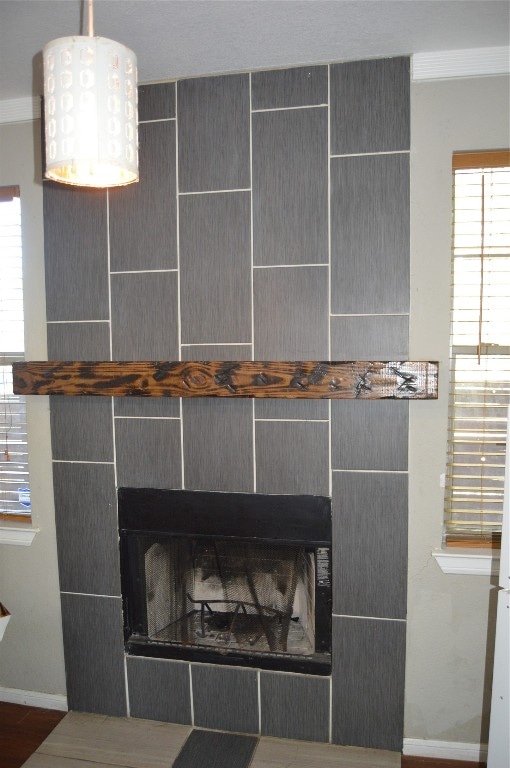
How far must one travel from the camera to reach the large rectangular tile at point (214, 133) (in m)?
2.10

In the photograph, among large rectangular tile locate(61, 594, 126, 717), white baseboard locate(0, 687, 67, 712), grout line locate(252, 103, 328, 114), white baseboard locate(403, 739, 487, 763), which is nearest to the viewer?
grout line locate(252, 103, 328, 114)

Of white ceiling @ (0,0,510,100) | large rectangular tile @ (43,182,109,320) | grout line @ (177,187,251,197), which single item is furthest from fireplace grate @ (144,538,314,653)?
white ceiling @ (0,0,510,100)

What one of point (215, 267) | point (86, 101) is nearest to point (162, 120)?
point (215, 267)

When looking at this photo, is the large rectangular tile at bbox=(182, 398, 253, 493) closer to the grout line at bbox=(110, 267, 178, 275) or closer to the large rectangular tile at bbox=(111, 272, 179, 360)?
the large rectangular tile at bbox=(111, 272, 179, 360)

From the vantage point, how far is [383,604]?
213 cm

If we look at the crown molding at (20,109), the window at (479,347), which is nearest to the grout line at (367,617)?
the window at (479,347)

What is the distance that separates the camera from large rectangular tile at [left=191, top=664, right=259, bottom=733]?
225 centimetres

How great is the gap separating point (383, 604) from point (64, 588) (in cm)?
138

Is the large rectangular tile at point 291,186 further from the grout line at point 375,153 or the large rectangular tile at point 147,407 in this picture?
the large rectangular tile at point 147,407

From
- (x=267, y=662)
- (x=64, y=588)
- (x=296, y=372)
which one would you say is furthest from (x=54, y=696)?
(x=296, y=372)

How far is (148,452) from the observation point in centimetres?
226

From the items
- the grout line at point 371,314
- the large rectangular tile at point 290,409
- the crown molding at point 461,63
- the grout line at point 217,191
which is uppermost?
the crown molding at point 461,63

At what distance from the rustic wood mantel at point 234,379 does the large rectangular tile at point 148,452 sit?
18 cm

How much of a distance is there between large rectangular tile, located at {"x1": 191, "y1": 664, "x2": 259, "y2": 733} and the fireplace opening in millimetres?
61
